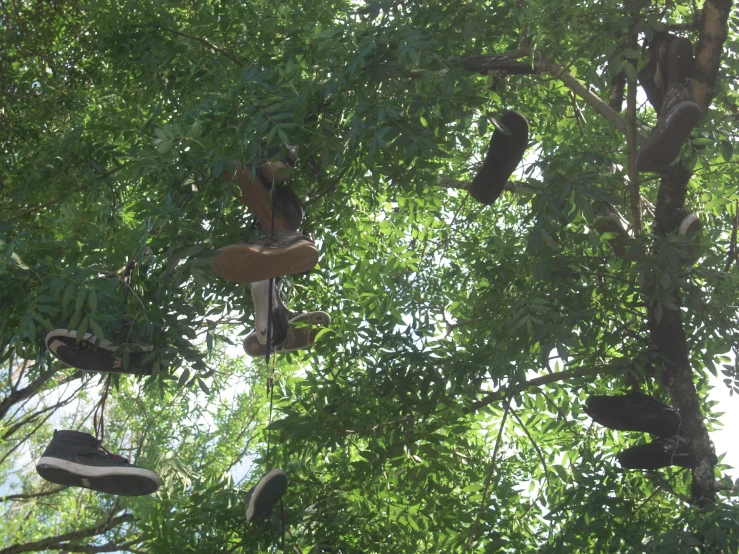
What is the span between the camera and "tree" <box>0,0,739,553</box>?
11.4 feet

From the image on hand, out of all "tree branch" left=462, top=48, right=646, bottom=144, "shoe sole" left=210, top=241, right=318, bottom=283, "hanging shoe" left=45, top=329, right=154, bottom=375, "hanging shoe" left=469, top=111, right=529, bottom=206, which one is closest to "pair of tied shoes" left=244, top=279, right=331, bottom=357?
"shoe sole" left=210, top=241, right=318, bottom=283

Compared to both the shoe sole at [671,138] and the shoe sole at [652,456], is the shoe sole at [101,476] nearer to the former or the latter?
the shoe sole at [652,456]

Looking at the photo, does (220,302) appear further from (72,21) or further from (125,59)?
(72,21)

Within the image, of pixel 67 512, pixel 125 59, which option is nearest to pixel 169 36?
pixel 125 59

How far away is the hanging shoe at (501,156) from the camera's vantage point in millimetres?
3904

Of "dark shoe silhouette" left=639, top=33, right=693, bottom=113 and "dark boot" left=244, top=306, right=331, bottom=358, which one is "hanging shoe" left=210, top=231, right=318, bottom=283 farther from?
"dark shoe silhouette" left=639, top=33, right=693, bottom=113

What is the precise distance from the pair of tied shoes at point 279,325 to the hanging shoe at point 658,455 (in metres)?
1.57

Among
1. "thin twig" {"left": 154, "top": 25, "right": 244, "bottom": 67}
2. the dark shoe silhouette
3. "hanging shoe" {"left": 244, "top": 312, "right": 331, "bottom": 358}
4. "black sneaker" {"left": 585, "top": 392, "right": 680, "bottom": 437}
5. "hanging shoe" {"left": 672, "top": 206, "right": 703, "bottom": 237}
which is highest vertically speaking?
"thin twig" {"left": 154, "top": 25, "right": 244, "bottom": 67}

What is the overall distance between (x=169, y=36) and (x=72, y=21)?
1.85m

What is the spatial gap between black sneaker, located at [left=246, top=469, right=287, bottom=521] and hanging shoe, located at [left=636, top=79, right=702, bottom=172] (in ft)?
6.59

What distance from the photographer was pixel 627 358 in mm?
3826

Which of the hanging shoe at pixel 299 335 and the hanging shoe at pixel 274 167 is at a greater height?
the hanging shoe at pixel 274 167

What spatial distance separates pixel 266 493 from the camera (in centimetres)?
352

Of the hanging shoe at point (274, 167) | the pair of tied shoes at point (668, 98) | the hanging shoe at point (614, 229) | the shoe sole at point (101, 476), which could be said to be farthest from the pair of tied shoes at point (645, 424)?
the shoe sole at point (101, 476)
